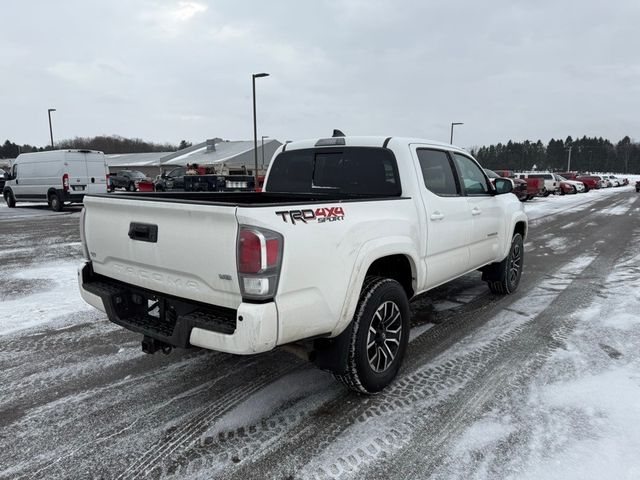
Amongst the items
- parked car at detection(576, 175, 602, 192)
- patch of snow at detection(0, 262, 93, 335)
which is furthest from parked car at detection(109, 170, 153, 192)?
parked car at detection(576, 175, 602, 192)

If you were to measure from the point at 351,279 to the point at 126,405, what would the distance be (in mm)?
1829

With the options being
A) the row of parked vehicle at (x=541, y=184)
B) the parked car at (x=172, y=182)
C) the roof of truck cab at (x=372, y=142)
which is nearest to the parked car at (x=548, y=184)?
the row of parked vehicle at (x=541, y=184)

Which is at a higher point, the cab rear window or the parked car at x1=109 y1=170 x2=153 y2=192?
the cab rear window

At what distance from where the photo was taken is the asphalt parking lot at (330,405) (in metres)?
2.56

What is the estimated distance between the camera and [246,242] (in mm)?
2449

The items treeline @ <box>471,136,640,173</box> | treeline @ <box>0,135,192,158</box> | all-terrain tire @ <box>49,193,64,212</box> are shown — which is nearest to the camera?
all-terrain tire @ <box>49,193,64,212</box>

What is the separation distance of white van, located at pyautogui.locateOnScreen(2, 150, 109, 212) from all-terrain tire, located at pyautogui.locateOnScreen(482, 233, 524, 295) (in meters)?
15.9

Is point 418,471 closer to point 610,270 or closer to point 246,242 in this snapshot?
point 246,242

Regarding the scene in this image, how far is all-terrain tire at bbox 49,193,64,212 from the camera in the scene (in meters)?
17.3

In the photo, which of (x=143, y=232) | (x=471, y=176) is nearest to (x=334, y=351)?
(x=143, y=232)

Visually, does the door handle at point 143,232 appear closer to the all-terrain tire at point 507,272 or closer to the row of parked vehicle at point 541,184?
the all-terrain tire at point 507,272

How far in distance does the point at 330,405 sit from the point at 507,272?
3.59 m

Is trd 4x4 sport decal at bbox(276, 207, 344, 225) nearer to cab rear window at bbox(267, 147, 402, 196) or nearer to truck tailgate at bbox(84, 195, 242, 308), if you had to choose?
truck tailgate at bbox(84, 195, 242, 308)

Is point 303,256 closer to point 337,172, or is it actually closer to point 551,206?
point 337,172
